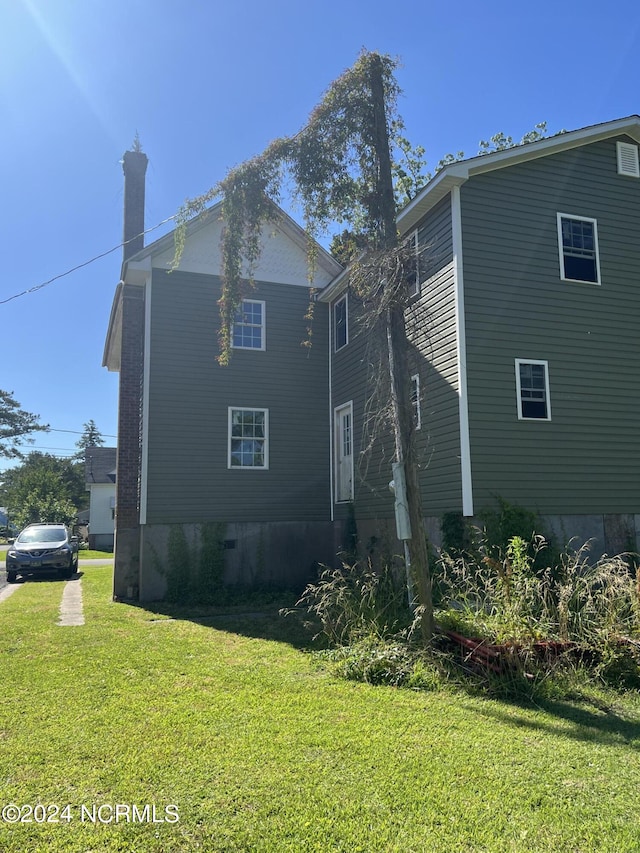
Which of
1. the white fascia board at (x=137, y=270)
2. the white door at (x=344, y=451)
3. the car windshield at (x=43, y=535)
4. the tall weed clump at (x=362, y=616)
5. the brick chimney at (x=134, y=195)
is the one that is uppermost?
the brick chimney at (x=134, y=195)

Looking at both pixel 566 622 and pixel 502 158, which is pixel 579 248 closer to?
pixel 502 158

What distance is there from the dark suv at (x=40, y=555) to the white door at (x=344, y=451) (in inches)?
334

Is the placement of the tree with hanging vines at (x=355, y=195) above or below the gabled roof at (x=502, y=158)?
below

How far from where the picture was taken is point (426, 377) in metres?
10.8

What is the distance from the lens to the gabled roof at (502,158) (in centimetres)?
1014

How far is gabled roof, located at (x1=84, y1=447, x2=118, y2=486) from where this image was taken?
33.0 metres

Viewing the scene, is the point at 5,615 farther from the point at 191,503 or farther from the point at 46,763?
the point at 46,763

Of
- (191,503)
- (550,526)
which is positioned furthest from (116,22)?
(550,526)

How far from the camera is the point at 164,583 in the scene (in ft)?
40.8

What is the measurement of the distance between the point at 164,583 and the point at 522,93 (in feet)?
35.2

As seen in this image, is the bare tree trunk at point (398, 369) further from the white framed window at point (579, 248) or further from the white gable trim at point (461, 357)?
the white framed window at point (579, 248)

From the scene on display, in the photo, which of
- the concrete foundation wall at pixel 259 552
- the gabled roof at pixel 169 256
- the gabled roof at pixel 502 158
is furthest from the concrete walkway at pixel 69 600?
the gabled roof at pixel 502 158

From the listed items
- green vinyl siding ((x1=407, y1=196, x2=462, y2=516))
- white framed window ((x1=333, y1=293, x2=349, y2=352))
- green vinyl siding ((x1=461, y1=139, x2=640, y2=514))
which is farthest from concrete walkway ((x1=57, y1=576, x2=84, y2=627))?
white framed window ((x1=333, y1=293, x2=349, y2=352))

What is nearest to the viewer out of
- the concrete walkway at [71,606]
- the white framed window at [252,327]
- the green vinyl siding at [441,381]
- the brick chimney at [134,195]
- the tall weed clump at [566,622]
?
the tall weed clump at [566,622]
